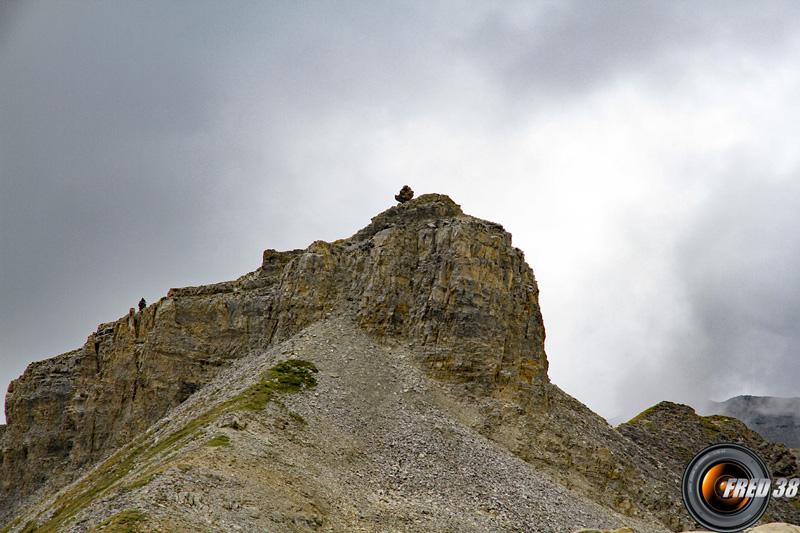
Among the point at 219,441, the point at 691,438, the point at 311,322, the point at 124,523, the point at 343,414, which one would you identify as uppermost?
the point at 311,322

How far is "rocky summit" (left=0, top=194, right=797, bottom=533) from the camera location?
4788 centimetres

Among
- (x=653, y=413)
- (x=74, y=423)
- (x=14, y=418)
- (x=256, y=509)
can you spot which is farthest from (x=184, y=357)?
(x=653, y=413)

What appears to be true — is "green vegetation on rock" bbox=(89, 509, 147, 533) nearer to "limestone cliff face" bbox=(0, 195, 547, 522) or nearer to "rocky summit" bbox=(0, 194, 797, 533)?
"rocky summit" bbox=(0, 194, 797, 533)

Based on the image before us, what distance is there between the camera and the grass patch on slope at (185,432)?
5647cm

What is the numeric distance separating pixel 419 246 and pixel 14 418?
68.0m

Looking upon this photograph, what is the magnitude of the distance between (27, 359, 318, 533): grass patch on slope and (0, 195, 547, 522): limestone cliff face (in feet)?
50.5

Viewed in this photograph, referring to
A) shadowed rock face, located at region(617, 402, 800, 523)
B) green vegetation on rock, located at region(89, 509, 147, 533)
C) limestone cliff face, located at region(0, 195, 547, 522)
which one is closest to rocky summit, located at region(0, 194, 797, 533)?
green vegetation on rock, located at region(89, 509, 147, 533)

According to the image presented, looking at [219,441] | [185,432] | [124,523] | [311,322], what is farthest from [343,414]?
[124,523]

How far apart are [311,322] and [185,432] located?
27.8m

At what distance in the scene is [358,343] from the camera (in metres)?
76.9

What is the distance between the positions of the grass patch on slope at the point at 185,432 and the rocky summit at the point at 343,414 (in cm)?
29

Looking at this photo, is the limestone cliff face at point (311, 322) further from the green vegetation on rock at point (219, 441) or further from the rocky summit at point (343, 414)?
the green vegetation on rock at point (219, 441)

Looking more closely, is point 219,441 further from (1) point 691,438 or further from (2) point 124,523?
(1) point 691,438

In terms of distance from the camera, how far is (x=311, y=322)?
83.2 meters
